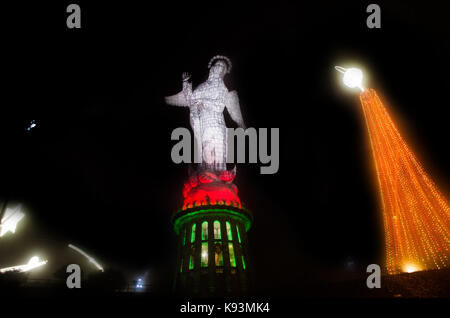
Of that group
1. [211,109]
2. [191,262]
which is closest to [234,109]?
[211,109]

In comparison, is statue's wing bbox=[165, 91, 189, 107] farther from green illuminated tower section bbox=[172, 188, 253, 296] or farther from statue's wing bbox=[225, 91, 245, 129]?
green illuminated tower section bbox=[172, 188, 253, 296]

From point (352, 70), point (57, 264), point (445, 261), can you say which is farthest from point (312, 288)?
point (57, 264)

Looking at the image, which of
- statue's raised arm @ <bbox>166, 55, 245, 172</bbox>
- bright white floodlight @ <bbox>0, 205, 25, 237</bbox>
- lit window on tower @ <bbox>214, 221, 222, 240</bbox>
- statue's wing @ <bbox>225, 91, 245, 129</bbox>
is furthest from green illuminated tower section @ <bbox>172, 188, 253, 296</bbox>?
bright white floodlight @ <bbox>0, 205, 25, 237</bbox>

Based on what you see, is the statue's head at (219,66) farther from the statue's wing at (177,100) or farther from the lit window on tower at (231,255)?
the lit window on tower at (231,255)

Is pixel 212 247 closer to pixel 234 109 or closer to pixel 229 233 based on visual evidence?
pixel 229 233

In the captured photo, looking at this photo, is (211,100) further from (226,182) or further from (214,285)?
(214,285)

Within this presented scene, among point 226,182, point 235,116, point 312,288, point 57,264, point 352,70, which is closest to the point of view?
point 312,288
